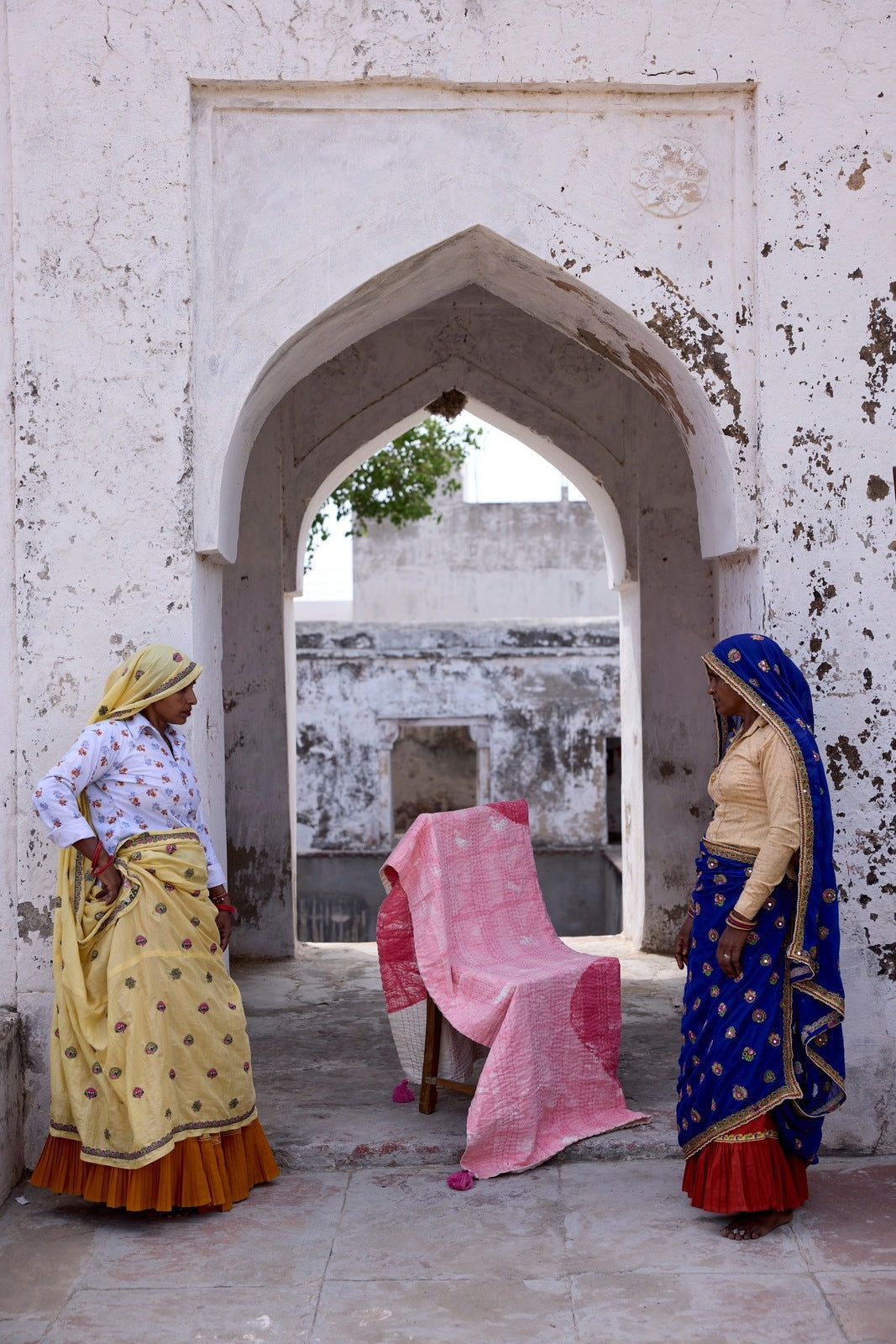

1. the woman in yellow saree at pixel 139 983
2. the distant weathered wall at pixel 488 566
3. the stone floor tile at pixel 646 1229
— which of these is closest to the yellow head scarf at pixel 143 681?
the woman in yellow saree at pixel 139 983

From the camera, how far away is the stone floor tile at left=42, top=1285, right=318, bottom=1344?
2850 mm

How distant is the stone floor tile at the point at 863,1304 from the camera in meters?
2.80

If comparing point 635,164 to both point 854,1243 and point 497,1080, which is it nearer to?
point 497,1080

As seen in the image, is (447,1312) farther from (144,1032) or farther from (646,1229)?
(144,1032)

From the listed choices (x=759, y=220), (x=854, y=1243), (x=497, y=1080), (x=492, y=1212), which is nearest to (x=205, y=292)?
(x=759, y=220)

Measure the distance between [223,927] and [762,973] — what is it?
4.95 ft

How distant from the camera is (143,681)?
350 cm

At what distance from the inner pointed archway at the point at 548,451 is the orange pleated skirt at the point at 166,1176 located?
331cm

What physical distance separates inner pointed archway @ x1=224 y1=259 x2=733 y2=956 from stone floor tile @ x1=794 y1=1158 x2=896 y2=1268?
313 centimetres

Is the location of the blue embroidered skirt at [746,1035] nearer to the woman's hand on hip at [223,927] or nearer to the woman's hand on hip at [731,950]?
the woman's hand on hip at [731,950]

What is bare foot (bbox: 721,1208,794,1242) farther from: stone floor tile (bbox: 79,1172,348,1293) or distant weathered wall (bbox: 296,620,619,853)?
distant weathered wall (bbox: 296,620,619,853)

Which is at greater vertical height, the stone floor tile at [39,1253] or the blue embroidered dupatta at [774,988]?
the blue embroidered dupatta at [774,988]

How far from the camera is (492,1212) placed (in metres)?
3.47

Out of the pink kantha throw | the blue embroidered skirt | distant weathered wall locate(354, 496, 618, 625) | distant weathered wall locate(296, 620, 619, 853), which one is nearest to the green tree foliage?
distant weathered wall locate(296, 620, 619, 853)
